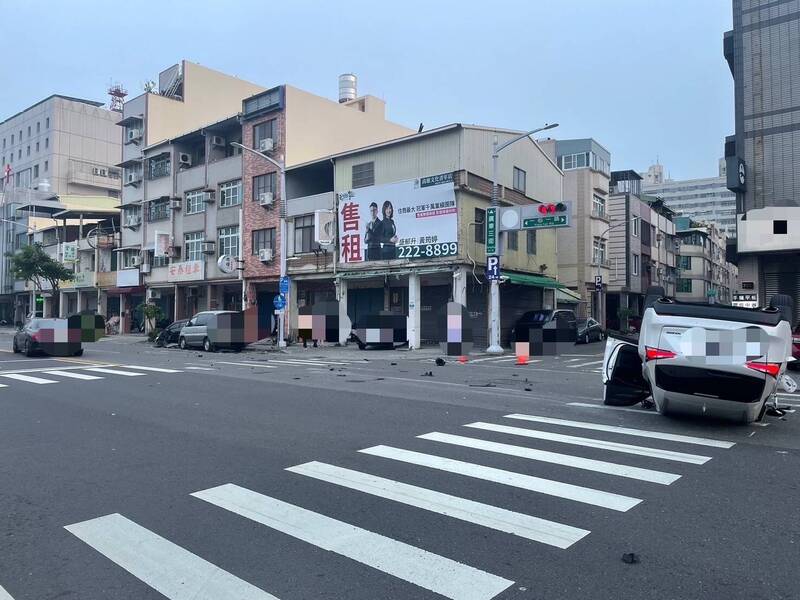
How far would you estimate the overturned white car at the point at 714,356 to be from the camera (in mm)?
7133

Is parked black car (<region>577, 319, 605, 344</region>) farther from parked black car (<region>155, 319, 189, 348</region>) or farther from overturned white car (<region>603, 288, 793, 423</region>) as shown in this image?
overturned white car (<region>603, 288, 793, 423</region>)

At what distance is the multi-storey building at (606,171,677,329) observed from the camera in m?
46.0

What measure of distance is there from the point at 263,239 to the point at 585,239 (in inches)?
873

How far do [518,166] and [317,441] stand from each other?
26808 millimetres

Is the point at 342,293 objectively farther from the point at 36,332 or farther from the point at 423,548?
the point at 423,548

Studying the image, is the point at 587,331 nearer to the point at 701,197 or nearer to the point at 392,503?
the point at 392,503

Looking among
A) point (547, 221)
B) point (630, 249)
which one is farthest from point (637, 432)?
point (630, 249)

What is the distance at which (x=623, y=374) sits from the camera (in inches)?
383

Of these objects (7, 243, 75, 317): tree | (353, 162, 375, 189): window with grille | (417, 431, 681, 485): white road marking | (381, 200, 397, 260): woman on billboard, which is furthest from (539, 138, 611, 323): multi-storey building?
(7, 243, 75, 317): tree

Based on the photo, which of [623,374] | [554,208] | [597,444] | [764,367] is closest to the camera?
[764,367]

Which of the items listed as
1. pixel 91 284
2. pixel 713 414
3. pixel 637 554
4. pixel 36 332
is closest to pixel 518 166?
pixel 36 332

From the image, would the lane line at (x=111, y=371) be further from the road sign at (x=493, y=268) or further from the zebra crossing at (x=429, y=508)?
the road sign at (x=493, y=268)

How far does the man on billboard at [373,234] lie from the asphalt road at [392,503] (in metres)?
18.9

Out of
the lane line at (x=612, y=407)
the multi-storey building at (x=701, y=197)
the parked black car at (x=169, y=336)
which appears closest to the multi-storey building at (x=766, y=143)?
the lane line at (x=612, y=407)
